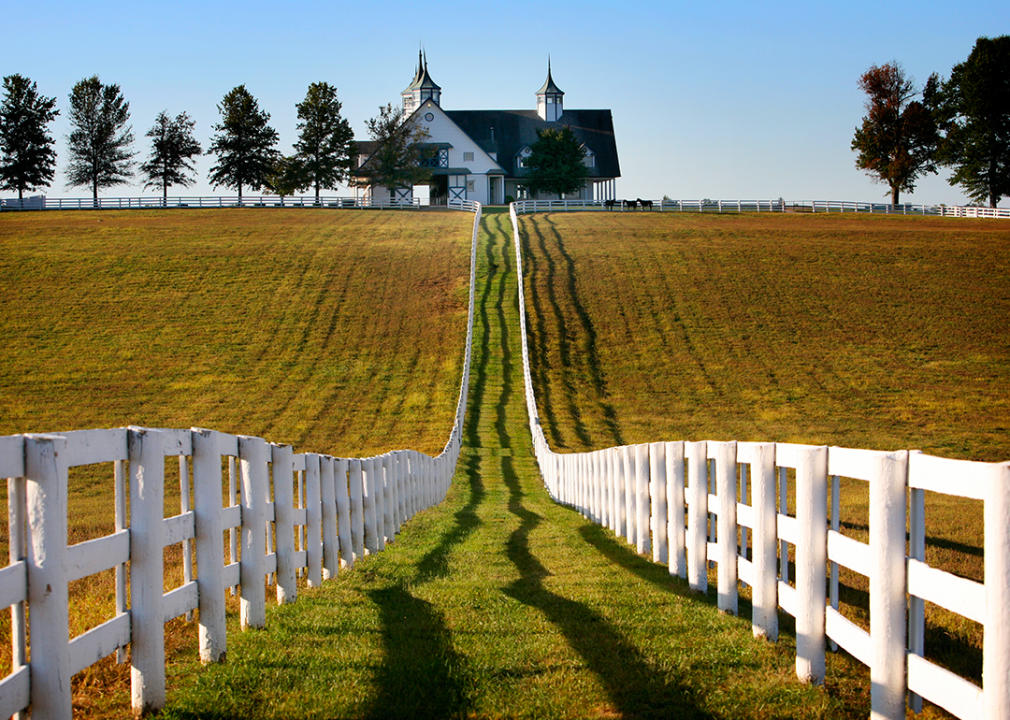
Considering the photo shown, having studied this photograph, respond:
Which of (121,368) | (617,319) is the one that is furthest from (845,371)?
(121,368)

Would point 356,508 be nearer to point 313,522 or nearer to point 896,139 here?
point 313,522

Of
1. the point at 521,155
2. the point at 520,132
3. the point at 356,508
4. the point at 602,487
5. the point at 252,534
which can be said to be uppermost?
the point at 520,132

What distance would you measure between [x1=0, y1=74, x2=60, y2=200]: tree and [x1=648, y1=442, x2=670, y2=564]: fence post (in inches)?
3948

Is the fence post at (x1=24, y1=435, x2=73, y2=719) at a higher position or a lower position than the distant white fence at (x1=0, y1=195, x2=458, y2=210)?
lower

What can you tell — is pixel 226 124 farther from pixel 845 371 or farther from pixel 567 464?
pixel 567 464

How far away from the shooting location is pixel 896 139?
88.6m

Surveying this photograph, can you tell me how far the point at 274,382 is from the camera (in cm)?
3091

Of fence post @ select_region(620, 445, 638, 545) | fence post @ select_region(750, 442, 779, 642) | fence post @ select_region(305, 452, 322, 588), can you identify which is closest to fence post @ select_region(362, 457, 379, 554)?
fence post @ select_region(305, 452, 322, 588)

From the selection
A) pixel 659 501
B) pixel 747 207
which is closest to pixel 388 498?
pixel 659 501

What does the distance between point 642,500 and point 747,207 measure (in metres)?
73.3

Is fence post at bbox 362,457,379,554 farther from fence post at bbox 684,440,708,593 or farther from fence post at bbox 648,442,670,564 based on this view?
fence post at bbox 684,440,708,593

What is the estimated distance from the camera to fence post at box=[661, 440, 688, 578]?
6.96 metres

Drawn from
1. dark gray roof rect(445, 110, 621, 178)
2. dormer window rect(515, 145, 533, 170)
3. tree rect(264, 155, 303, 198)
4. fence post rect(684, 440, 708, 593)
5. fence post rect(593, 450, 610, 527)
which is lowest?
fence post rect(593, 450, 610, 527)

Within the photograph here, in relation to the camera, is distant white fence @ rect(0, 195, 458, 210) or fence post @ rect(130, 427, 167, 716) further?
distant white fence @ rect(0, 195, 458, 210)
